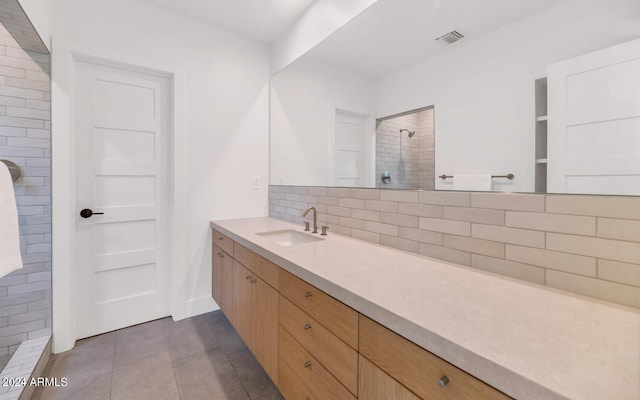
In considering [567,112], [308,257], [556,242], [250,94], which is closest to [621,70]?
[567,112]

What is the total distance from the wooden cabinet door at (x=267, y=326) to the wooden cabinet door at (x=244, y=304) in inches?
2.4

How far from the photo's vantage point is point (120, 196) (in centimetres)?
222

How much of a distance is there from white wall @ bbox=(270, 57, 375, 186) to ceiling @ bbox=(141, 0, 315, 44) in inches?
15.0

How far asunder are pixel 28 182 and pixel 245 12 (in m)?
2.02

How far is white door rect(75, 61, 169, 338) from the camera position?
2.08m

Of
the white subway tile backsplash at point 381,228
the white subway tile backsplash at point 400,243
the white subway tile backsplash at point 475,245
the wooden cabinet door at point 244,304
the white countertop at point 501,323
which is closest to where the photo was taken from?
the white countertop at point 501,323

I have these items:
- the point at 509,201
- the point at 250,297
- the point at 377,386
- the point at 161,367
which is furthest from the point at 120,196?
the point at 509,201

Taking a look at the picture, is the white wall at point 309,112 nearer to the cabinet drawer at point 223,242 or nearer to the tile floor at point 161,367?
the cabinet drawer at point 223,242

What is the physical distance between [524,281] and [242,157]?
7.81 ft

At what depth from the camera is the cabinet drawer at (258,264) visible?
1.41m

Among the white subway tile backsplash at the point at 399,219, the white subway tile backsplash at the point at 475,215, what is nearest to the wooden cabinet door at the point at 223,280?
the white subway tile backsplash at the point at 399,219

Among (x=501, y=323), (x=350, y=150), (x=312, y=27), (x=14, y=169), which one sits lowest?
(x=501, y=323)

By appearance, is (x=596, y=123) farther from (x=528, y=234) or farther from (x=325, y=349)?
(x=325, y=349)

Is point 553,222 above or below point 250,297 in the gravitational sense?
above
